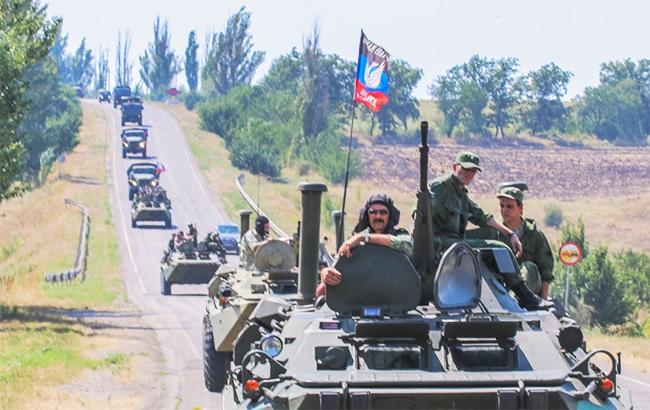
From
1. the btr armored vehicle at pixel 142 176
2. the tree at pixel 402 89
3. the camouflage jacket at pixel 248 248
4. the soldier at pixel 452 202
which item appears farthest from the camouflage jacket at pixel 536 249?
the tree at pixel 402 89

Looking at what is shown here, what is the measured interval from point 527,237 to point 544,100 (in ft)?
404

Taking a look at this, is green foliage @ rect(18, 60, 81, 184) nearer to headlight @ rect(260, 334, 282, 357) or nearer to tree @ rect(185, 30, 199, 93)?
headlight @ rect(260, 334, 282, 357)

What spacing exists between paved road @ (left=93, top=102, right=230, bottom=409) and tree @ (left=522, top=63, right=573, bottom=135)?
3534cm

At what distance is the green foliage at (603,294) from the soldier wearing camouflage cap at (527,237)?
23832 millimetres

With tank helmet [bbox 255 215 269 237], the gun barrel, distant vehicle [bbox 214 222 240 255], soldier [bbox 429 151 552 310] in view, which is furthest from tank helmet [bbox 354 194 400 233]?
distant vehicle [bbox 214 222 240 255]

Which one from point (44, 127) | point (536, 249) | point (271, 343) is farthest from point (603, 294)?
point (44, 127)

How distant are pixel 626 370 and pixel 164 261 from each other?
866 inches

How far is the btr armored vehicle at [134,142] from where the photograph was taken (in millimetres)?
92375

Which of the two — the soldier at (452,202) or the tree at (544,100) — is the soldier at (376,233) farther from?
the tree at (544,100)

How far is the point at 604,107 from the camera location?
141 m

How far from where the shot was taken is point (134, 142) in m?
92.3

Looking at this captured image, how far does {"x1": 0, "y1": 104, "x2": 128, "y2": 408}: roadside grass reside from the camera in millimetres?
22628

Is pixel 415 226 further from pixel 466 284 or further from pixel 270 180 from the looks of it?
pixel 270 180

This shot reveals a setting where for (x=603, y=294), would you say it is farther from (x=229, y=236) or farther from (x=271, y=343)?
(x=271, y=343)
